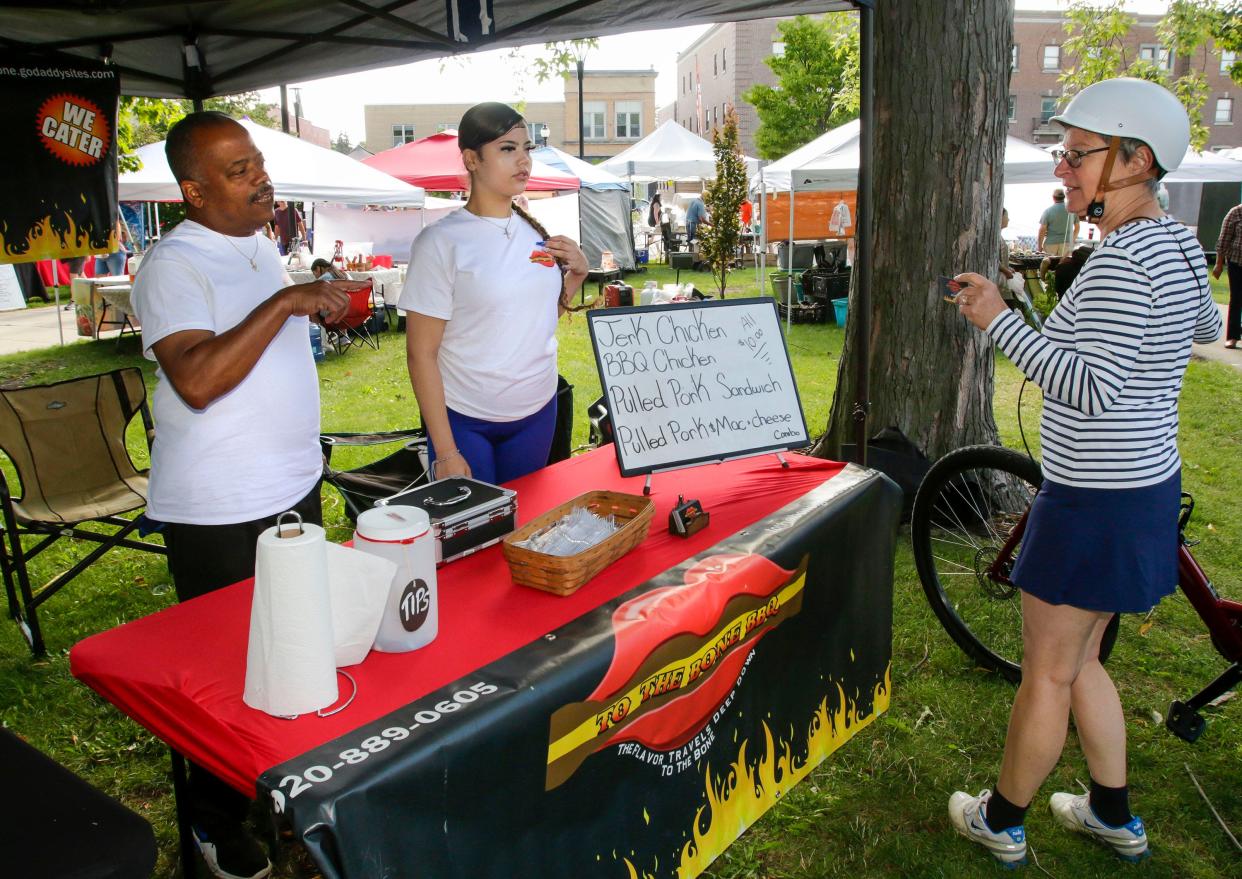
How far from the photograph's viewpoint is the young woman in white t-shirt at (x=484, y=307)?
244 centimetres

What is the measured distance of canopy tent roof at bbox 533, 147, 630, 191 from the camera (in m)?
16.6

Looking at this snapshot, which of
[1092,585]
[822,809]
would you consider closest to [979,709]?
[822,809]

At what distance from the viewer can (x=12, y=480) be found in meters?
5.48

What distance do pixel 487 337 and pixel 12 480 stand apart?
15.0ft

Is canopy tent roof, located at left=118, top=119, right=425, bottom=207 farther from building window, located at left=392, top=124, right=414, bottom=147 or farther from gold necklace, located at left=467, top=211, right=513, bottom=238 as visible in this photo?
building window, located at left=392, top=124, right=414, bottom=147

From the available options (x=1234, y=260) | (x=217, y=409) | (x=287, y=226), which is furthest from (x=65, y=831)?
(x=287, y=226)

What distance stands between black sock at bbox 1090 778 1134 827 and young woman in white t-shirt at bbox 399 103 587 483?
186cm

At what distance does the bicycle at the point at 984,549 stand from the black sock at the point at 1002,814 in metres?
0.64

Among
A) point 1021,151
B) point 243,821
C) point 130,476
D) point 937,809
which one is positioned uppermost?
point 1021,151

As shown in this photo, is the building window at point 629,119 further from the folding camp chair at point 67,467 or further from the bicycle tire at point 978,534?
the bicycle tire at point 978,534

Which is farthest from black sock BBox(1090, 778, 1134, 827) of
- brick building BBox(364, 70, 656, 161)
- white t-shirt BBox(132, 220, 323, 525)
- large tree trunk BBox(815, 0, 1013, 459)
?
brick building BBox(364, 70, 656, 161)

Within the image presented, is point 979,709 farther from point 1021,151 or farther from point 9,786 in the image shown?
point 1021,151

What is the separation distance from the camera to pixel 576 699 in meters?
1.56

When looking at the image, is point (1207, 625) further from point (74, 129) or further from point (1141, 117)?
point (74, 129)
